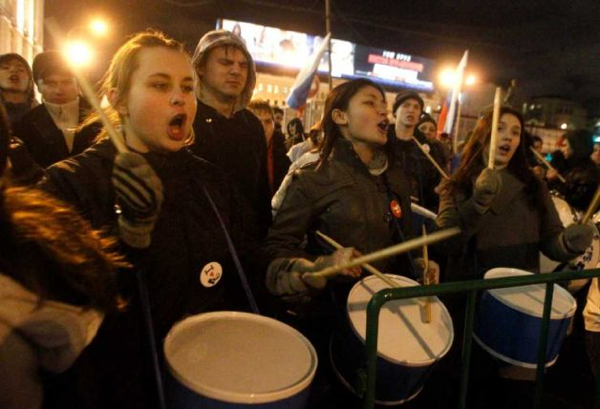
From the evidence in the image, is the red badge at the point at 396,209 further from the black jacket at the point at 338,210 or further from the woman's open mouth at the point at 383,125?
the woman's open mouth at the point at 383,125

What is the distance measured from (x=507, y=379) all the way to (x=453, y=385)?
547 millimetres

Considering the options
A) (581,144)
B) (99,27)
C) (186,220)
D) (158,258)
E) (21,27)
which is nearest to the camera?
(158,258)

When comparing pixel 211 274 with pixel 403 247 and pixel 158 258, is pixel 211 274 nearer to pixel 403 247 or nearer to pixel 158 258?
pixel 158 258

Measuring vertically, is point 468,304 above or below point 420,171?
below

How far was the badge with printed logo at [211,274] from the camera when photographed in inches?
77.9

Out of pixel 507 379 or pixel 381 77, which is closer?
pixel 507 379

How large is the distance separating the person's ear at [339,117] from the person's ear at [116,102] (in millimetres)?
1390

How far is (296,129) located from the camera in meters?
9.66

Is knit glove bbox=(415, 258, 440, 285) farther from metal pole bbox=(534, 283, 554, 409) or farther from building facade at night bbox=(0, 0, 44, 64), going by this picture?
building facade at night bbox=(0, 0, 44, 64)

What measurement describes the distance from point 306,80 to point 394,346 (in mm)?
6550

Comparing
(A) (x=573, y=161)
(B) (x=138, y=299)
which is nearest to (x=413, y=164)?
(A) (x=573, y=161)

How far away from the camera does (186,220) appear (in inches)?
76.8

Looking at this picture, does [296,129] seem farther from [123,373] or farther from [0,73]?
[123,373]

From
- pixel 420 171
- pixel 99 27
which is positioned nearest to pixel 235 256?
pixel 420 171
